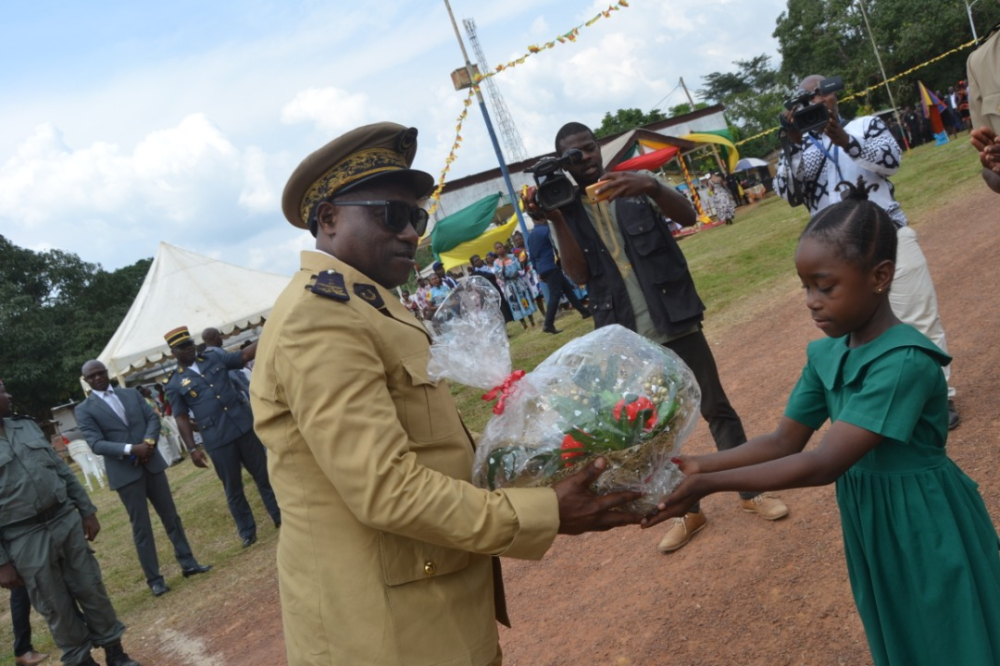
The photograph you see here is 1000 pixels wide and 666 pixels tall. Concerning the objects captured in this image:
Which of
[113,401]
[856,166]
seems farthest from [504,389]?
[113,401]

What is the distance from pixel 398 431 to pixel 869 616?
1584 mm

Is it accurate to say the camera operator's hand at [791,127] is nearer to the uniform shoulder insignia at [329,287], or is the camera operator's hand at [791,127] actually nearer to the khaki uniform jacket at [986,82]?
the khaki uniform jacket at [986,82]

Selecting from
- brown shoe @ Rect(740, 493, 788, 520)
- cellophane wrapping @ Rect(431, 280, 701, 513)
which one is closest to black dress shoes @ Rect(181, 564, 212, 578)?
brown shoe @ Rect(740, 493, 788, 520)

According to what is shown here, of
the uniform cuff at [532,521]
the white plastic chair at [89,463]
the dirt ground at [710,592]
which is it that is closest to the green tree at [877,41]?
the white plastic chair at [89,463]

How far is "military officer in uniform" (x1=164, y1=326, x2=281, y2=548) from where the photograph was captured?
332 inches

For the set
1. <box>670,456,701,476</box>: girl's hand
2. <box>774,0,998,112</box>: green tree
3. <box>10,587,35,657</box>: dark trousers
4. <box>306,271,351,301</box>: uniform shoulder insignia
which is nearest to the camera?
<box>306,271,351,301</box>: uniform shoulder insignia

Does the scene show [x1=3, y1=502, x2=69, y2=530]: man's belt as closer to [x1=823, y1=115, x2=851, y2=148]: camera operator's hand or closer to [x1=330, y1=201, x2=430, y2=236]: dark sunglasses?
[x1=330, y1=201, x2=430, y2=236]: dark sunglasses

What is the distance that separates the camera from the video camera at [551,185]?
3973 millimetres

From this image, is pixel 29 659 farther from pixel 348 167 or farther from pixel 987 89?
pixel 987 89

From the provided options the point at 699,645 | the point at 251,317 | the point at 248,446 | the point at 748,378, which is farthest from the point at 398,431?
the point at 251,317

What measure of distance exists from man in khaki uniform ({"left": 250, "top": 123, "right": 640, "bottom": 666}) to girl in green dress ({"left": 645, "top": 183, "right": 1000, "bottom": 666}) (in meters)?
0.63

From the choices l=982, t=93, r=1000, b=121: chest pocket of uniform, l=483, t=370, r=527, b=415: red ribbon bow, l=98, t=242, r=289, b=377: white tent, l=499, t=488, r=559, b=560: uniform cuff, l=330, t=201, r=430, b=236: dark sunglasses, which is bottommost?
l=499, t=488, r=559, b=560: uniform cuff

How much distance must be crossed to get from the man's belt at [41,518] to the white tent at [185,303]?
1016 cm

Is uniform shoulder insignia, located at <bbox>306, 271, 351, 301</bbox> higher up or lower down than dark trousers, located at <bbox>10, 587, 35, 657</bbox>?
higher up
